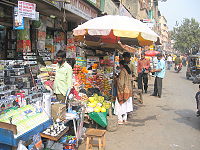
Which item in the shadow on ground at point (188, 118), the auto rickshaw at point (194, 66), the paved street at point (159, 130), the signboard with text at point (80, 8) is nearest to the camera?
the paved street at point (159, 130)

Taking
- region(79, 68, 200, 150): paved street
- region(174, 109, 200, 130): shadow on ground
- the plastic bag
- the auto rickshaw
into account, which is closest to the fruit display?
the plastic bag

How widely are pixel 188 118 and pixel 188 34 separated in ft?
160

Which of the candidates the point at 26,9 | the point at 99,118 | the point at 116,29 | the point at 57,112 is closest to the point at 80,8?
the point at 116,29

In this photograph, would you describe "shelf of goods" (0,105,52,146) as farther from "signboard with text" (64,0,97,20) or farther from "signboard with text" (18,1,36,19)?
"signboard with text" (64,0,97,20)

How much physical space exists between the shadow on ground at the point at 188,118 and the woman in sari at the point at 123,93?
6.12ft

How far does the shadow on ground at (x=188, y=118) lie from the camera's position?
636 cm

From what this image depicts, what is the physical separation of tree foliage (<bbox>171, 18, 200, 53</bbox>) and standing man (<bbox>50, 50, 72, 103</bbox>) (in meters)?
51.1

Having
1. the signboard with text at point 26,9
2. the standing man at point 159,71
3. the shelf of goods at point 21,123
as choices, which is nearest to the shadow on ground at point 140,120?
the standing man at point 159,71

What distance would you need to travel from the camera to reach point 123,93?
6.00 meters

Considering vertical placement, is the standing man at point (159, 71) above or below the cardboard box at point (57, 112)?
above

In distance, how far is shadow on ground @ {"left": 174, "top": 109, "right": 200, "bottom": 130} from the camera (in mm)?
6364

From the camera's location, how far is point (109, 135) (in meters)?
5.21

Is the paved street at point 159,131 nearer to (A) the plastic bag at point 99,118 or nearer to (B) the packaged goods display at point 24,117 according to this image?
(A) the plastic bag at point 99,118

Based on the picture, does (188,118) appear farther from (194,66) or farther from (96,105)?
(194,66)
